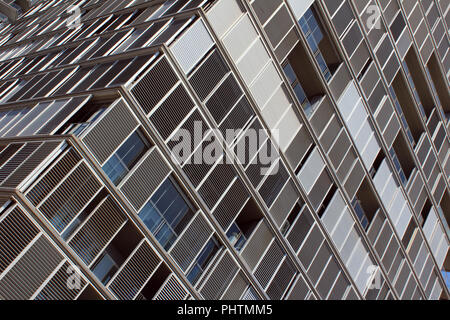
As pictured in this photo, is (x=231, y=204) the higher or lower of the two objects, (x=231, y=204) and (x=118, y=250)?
the lower

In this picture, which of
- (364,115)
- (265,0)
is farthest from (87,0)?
(364,115)

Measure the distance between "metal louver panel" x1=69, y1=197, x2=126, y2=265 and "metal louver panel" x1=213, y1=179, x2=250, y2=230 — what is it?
4.07m

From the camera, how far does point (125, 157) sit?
1545 cm

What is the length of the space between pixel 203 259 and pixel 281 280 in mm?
4065

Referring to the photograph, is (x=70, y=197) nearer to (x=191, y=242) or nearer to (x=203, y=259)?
(x=191, y=242)

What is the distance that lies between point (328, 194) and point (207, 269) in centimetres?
868

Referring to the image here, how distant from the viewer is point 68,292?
1323 cm

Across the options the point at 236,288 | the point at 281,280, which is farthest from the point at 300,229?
the point at 236,288

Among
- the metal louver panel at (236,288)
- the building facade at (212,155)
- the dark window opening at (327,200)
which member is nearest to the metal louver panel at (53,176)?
the building facade at (212,155)

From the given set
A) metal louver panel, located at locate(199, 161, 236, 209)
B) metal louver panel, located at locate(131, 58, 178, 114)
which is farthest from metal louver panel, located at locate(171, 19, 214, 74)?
metal louver panel, located at locate(199, 161, 236, 209)

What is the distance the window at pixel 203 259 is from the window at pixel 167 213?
1348mm

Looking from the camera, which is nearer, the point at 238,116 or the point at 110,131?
the point at 110,131

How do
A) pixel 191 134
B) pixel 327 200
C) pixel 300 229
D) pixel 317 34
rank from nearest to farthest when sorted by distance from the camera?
pixel 191 134 < pixel 300 229 < pixel 327 200 < pixel 317 34

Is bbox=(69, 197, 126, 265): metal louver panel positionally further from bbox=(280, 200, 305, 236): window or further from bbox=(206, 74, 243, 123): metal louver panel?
bbox=(280, 200, 305, 236): window
